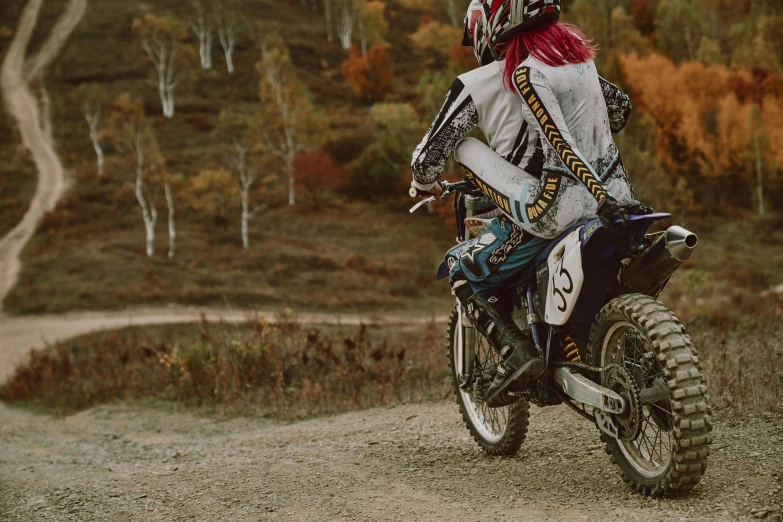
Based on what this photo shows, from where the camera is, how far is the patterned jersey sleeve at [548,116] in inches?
149

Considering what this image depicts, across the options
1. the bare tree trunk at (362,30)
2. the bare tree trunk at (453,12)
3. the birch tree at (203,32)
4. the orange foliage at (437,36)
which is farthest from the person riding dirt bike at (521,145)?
the bare tree trunk at (362,30)

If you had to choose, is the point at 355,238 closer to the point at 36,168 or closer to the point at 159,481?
the point at 36,168

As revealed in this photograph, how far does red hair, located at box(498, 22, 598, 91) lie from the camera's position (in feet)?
13.3

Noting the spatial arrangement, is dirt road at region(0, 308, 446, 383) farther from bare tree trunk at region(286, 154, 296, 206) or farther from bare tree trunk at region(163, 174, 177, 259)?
bare tree trunk at region(286, 154, 296, 206)

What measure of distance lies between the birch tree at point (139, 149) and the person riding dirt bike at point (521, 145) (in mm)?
36792

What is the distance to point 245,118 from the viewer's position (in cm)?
5462

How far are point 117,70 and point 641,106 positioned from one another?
48620mm

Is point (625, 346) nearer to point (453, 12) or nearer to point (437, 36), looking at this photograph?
point (437, 36)

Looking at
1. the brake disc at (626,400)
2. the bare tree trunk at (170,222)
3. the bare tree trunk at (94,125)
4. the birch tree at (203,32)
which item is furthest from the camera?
the birch tree at (203,32)

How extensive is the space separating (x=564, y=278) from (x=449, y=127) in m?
1.09

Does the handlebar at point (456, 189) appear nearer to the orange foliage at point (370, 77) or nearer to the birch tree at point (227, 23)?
the orange foliage at point (370, 77)

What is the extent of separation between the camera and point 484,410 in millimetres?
5652

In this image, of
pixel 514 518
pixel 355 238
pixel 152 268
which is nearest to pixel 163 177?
pixel 152 268

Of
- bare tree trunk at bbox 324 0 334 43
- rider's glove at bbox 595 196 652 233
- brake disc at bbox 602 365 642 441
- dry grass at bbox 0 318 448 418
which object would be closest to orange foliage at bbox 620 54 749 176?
dry grass at bbox 0 318 448 418
